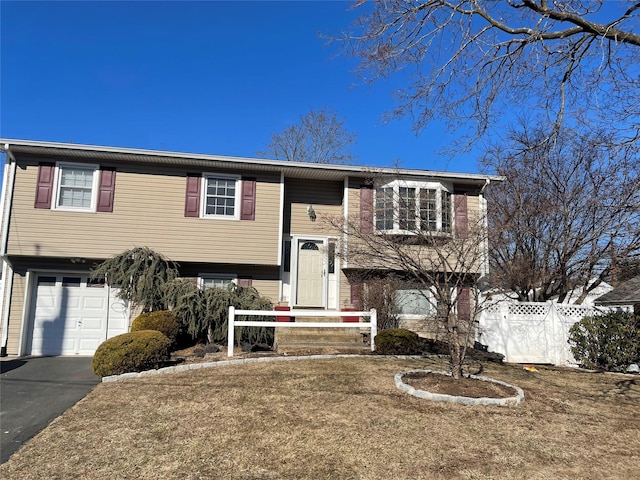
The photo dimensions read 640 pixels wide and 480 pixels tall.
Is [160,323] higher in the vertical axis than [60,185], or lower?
lower

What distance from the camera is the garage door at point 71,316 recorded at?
12.1 m

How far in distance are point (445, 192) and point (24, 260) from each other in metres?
12.6

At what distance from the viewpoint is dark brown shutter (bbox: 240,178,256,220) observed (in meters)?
12.9

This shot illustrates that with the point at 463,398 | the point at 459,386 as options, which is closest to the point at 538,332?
the point at 459,386

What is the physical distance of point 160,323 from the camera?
10.5 meters

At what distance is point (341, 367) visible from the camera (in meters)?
8.42

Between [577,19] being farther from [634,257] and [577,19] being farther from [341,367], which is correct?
[634,257]

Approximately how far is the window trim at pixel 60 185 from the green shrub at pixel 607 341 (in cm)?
1317

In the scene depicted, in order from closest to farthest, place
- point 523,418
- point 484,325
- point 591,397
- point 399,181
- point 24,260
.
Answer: point 523,418
point 591,397
point 484,325
point 24,260
point 399,181

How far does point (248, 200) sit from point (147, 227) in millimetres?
2985

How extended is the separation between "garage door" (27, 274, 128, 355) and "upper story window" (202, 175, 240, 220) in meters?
3.69

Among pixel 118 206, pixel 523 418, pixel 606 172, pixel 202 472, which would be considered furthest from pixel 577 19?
pixel 118 206

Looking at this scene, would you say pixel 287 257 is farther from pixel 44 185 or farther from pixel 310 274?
pixel 44 185

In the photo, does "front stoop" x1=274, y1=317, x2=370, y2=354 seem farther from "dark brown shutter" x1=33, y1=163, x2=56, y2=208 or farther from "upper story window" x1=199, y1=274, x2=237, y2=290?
"dark brown shutter" x1=33, y1=163, x2=56, y2=208
